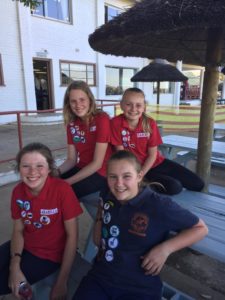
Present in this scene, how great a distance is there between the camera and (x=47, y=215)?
5.90ft

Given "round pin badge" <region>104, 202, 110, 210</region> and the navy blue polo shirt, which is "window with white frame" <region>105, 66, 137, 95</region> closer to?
"round pin badge" <region>104, 202, 110, 210</region>

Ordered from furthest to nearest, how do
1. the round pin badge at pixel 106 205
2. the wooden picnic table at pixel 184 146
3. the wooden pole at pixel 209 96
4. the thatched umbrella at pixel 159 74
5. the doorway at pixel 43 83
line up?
the doorway at pixel 43 83
the thatched umbrella at pixel 159 74
the wooden picnic table at pixel 184 146
the wooden pole at pixel 209 96
the round pin badge at pixel 106 205

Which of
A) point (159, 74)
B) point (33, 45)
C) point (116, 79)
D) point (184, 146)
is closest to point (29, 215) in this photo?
point (184, 146)

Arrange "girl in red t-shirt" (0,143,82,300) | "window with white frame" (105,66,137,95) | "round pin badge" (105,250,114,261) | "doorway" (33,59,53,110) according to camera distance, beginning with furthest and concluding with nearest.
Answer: "window with white frame" (105,66,137,95) → "doorway" (33,59,53,110) → "girl in red t-shirt" (0,143,82,300) → "round pin badge" (105,250,114,261)

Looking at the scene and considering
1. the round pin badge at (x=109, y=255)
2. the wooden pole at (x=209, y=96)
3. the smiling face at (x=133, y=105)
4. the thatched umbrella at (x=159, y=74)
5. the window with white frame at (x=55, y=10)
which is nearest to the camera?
the round pin badge at (x=109, y=255)

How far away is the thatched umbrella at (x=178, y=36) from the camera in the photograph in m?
1.57

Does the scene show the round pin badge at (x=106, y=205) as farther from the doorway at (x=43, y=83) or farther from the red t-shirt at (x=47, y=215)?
the doorway at (x=43, y=83)

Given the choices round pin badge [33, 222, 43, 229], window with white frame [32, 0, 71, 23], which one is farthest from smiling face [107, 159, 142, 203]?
window with white frame [32, 0, 71, 23]

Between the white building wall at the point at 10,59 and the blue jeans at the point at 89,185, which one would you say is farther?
the white building wall at the point at 10,59

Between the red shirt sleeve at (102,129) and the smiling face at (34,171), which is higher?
the red shirt sleeve at (102,129)

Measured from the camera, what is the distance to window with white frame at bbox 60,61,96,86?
12.9 metres

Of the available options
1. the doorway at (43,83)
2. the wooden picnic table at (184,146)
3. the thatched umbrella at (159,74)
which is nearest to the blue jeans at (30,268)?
the wooden picnic table at (184,146)

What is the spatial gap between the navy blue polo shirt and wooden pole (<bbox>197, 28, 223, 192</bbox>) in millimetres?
1480

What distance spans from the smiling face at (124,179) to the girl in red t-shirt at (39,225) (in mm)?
389
